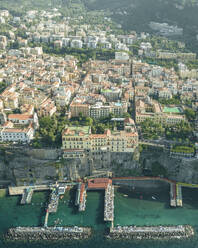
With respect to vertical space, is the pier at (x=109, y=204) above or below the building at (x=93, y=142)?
below

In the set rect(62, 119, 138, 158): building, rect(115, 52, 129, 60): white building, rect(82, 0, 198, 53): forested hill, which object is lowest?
rect(62, 119, 138, 158): building

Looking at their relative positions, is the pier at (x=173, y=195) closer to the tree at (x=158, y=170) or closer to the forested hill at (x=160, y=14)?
the tree at (x=158, y=170)

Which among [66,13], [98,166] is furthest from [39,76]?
[66,13]

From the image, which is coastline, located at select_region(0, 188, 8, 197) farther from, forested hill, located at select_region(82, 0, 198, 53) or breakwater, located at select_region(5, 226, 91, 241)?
forested hill, located at select_region(82, 0, 198, 53)

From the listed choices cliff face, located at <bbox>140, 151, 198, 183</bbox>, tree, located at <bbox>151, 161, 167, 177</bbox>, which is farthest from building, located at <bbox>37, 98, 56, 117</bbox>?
tree, located at <bbox>151, 161, 167, 177</bbox>

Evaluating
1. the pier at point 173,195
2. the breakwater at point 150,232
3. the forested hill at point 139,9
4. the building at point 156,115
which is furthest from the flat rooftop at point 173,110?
the forested hill at point 139,9

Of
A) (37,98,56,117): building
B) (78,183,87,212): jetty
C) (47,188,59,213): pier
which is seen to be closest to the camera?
(47,188,59,213): pier
